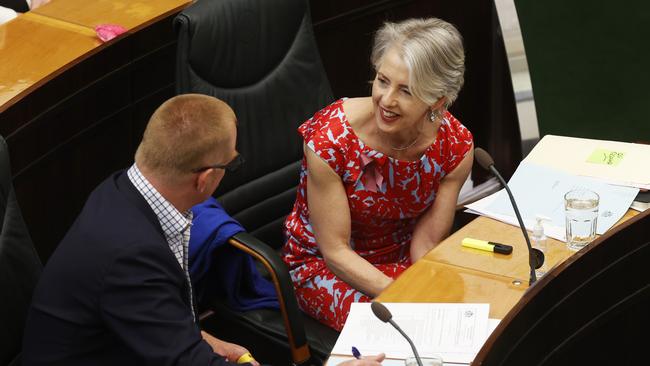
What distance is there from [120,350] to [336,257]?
2.31ft

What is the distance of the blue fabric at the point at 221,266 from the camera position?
7.64 feet

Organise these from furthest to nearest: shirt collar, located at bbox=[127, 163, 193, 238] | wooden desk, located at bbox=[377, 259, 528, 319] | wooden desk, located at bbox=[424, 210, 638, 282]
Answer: wooden desk, located at bbox=[424, 210, 638, 282] < wooden desk, located at bbox=[377, 259, 528, 319] < shirt collar, located at bbox=[127, 163, 193, 238]

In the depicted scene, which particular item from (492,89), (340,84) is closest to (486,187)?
(492,89)

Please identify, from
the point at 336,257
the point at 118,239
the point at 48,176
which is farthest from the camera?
the point at 48,176

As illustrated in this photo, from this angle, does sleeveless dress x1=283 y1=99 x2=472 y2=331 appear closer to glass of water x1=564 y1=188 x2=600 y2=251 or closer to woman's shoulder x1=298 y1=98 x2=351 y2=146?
woman's shoulder x1=298 y1=98 x2=351 y2=146

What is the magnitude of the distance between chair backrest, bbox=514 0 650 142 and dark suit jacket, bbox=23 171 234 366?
75.7 inches

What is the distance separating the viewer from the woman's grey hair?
2.40m

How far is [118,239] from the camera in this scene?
1.81m

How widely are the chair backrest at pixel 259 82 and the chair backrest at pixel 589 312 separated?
1.04m

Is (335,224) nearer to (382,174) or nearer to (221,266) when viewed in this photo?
(382,174)

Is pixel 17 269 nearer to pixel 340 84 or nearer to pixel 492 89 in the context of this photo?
pixel 340 84

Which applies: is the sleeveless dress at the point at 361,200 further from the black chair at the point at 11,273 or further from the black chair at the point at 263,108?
the black chair at the point at 11,273

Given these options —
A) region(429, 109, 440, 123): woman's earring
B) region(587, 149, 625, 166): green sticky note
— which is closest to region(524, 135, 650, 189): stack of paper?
region(587, 149, 625, 166): green sticky note

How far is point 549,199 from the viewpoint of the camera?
248 cm
